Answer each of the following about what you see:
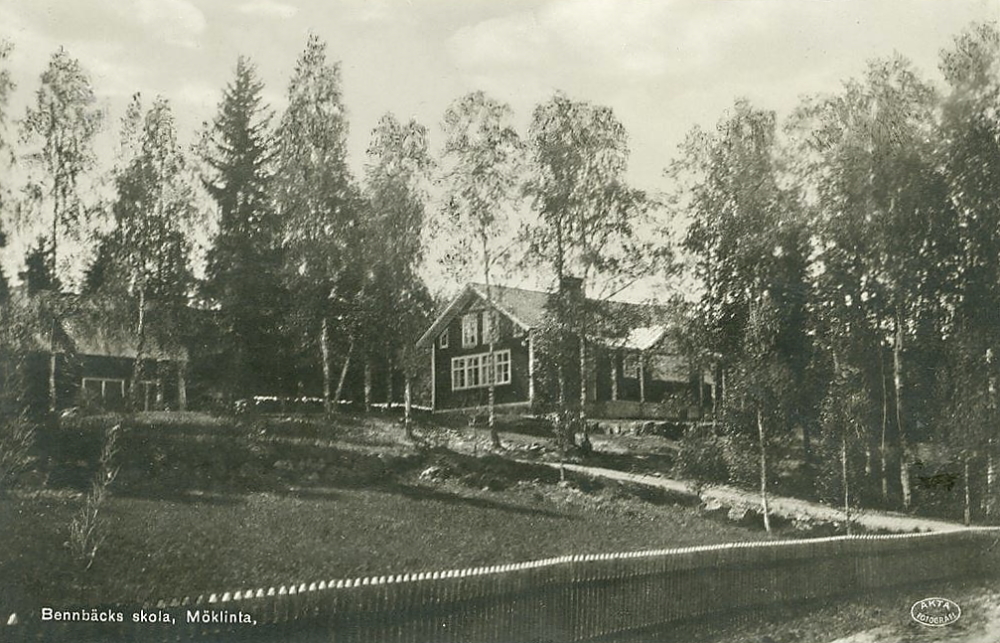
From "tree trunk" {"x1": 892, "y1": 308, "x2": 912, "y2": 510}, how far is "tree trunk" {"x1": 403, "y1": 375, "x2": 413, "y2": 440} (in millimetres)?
5074

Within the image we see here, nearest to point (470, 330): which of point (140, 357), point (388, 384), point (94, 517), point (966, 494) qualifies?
point (388, 384)

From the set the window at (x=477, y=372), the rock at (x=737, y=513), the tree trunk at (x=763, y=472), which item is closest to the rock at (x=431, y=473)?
the window at (x=477, y=372)

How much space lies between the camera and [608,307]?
8625 mm

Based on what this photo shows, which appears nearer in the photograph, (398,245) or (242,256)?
(242,256)

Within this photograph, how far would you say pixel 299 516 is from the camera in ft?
21.2

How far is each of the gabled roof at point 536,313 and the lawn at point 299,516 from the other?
4.05ft

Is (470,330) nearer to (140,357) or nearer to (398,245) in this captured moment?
(398,245)

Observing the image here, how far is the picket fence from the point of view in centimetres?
555

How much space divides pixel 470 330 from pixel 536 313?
64 centimetres

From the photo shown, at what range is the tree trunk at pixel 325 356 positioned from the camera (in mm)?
7289

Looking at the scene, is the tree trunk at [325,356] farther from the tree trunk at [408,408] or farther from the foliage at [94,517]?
the foliage at [94,517]

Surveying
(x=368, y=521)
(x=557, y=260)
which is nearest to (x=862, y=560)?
(x=557, y=260)

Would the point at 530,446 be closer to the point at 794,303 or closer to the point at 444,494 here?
the point at 444,494

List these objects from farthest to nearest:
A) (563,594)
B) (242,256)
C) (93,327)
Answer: (242,256)
(563,594)
(93,327)
